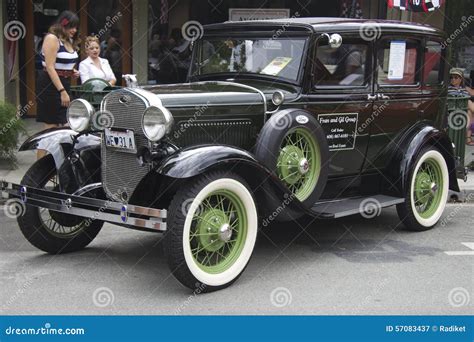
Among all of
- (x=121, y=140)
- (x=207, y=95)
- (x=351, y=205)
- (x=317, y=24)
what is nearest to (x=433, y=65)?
(x=317, y=24)

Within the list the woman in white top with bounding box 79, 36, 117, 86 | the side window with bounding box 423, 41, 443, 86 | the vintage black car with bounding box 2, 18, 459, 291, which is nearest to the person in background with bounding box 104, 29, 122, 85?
the woman in white top with bounding box 79, 36, 117, 86

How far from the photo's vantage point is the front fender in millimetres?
4934

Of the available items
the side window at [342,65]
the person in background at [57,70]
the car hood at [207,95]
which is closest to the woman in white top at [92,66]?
the person in background at [57,70]

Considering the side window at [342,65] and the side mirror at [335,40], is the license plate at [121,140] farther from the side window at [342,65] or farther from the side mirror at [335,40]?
the side mirror at [335,40]

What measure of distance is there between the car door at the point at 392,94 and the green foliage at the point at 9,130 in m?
4.43

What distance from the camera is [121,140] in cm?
465

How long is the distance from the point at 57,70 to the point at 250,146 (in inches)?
127

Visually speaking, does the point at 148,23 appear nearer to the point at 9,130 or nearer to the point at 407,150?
the point at 9,130

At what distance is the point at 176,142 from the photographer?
4.60 meters

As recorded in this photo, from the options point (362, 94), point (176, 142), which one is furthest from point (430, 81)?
point (176, 142)

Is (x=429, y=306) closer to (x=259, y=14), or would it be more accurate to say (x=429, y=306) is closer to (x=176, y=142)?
(x=176, y=142)

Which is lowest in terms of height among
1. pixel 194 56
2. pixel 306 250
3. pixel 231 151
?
pixel 306 250

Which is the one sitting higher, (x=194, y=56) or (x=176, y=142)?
(x=194, y=56)

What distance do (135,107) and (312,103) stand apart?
1469 millimetres
